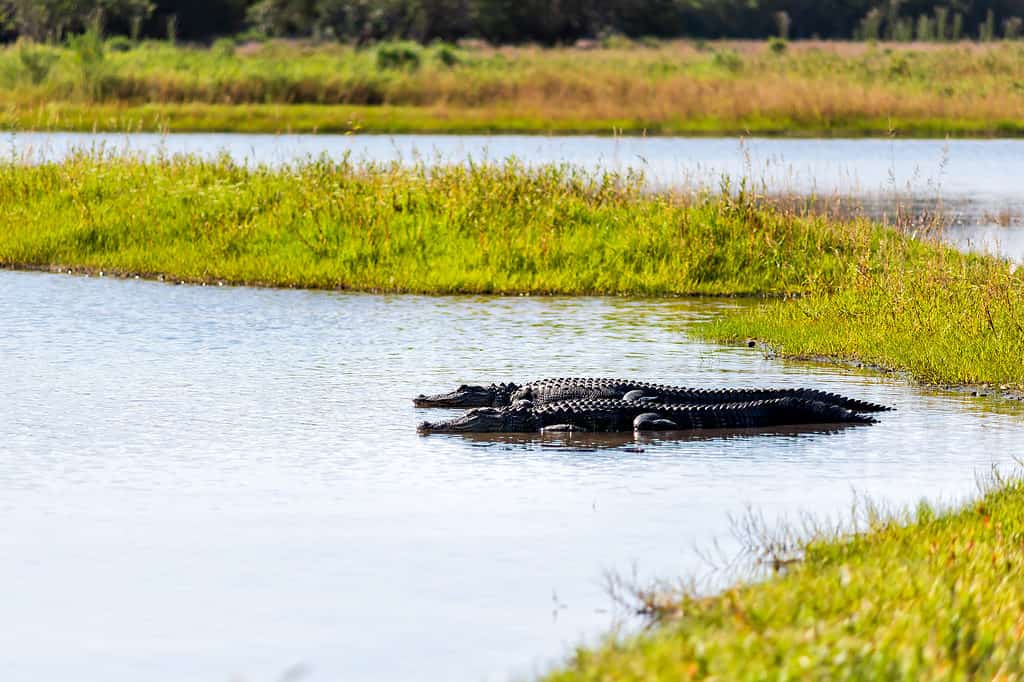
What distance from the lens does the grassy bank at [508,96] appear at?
47.7 meters

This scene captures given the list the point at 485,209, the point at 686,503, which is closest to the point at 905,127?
the point at 485,209

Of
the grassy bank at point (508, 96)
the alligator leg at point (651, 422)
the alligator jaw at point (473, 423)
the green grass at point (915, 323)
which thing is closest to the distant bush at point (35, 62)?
the grassy bank at point (508, 96)

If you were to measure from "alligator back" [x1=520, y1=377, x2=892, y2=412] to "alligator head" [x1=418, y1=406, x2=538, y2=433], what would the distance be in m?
0.37

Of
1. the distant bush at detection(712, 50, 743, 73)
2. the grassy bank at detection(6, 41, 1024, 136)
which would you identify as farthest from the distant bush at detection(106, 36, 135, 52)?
the distant bush at detection(712, 50, 743, 73)

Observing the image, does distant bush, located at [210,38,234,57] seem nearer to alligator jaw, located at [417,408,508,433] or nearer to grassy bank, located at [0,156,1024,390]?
grassy bank, located at [0,156,1024,390]

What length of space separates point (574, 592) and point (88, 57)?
42.9 m

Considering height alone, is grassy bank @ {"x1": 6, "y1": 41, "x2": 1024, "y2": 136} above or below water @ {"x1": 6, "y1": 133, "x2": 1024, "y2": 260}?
above

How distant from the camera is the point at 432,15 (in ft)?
248

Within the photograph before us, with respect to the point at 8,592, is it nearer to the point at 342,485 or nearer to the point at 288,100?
the point at 342,485

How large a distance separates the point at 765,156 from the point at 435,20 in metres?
38.0

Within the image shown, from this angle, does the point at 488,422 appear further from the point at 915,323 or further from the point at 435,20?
the point at 435,20

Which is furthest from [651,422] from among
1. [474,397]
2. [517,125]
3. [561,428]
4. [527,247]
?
[517,125]

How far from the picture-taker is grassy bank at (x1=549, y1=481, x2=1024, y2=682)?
5863 mm

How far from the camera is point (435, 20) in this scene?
75812mm
